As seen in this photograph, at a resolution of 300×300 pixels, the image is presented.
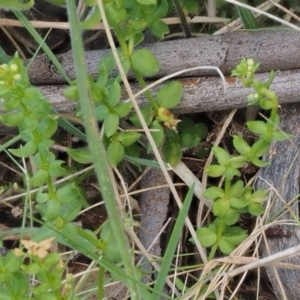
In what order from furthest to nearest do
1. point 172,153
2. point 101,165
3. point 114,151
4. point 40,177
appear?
point 172,153 < point 114,151 < point 40,177 < point 101,165

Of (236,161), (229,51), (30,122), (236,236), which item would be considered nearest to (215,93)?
(229,51)

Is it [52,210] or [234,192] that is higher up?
[52,210]

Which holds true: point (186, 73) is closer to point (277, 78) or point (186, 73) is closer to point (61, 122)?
point (277, 78)

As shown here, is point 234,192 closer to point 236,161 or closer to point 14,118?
point 236,161

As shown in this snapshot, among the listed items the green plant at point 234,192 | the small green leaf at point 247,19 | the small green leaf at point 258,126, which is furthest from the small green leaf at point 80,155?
the small green leaf at point 247,19

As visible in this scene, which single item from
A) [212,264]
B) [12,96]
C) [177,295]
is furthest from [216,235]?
[12,96]

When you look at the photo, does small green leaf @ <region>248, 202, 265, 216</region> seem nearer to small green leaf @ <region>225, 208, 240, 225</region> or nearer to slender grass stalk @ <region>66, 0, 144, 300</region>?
small green leaf @ <region>225, 208, 240, 225</region>

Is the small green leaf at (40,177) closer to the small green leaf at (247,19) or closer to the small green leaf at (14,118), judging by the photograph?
the small green leaf at (14,118)
